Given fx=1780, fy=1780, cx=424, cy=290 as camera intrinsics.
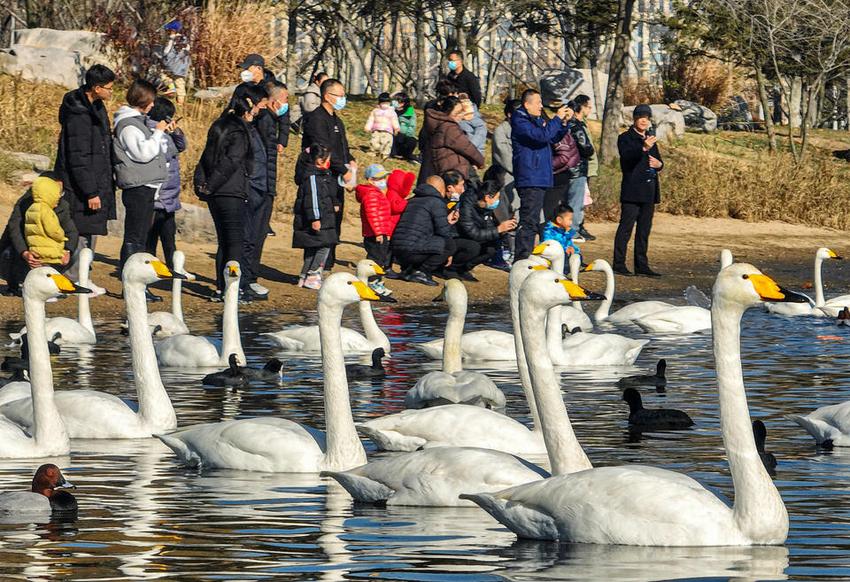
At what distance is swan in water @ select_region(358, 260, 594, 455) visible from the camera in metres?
9.25

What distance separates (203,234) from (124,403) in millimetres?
11815

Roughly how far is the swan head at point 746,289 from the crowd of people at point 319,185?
9823 mm

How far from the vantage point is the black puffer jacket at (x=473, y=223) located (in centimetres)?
2019

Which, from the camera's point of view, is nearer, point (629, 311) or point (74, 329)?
point (74, 329)

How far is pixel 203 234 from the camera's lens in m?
22.0

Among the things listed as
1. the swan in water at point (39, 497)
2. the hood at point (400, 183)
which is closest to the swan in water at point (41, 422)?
the swan in water at point (39, 497)

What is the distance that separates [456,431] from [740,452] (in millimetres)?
2580

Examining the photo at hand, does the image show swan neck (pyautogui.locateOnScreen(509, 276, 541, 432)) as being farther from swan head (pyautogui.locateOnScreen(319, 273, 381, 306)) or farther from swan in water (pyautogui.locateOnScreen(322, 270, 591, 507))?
swan in water (pyautogui.locateOnScreen(322, 270, 591, 507))

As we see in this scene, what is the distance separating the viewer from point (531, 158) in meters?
19.7

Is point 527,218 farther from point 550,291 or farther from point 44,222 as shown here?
point 550,291

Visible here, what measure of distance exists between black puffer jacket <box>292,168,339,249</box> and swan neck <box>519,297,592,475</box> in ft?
34.3

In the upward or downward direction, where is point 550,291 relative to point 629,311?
upward

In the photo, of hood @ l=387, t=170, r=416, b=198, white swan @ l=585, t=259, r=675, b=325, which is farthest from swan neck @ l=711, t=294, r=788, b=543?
hood @ l=387, t=170, r=416, b=198

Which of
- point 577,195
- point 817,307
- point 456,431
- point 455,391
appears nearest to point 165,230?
point 577,195
